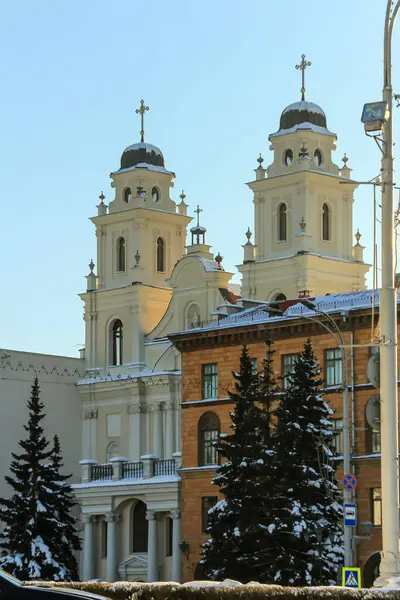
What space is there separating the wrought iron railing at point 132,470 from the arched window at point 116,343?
23192 mm

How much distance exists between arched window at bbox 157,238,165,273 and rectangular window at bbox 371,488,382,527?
44522 mm

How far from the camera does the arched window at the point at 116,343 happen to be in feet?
351

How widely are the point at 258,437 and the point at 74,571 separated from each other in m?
15.6

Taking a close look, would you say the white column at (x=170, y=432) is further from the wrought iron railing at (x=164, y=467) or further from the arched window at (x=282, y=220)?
the wrought iron railing at (x=164, y=467)

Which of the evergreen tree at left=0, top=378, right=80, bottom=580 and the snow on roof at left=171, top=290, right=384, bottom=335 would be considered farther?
the snow on roof at left=171, top=290, right=384, bottom=335

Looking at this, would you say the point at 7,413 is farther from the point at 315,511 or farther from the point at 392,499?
the point at 392,499

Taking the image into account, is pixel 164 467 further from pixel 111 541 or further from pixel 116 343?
pixel 116 343

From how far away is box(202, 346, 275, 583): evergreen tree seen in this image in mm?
55938

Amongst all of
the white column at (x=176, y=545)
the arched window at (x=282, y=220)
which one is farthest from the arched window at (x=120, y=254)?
the white column at (x=176, y=545)

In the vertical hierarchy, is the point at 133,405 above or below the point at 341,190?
below

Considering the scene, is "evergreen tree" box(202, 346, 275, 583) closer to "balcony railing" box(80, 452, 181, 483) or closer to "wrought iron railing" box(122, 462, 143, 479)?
"balcony railing" box(80, 452, 181, 483)

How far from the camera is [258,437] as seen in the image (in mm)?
58469

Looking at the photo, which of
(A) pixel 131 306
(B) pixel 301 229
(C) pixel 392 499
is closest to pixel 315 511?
(C) pixel 392 499

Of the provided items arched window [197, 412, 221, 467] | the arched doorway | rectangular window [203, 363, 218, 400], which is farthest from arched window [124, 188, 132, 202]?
the arched doorway
